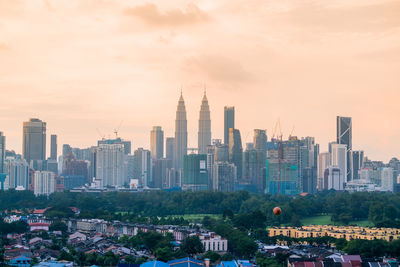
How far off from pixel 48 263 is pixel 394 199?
172ft

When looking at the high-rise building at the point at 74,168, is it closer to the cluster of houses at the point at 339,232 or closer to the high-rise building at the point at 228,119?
the high-rise building at the point at 228,119

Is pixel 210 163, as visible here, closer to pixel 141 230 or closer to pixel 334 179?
pixel 334 179

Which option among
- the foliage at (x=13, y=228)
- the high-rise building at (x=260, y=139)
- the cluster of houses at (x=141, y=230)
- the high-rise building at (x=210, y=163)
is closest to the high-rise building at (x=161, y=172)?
the high-rise building at (x=210, y=163)

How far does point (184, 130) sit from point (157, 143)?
1055 cm

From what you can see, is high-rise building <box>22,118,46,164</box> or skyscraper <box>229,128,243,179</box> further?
high-rise building <box>22,118,46,164</box>

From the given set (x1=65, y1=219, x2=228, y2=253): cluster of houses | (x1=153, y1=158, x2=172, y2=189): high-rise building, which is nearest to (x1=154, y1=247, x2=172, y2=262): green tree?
(x1=65, y1=219, x2=228, y2=253): cluster of houses

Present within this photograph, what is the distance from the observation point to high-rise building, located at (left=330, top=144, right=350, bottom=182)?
162625mm

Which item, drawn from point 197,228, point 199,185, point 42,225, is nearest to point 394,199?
point 197,228

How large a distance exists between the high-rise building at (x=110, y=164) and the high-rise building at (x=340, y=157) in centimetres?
4410

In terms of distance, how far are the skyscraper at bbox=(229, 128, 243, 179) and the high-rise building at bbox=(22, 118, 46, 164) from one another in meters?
40.7

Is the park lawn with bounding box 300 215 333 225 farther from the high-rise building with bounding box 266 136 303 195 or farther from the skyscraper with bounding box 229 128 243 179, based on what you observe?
the skyscraper with bounding box 229 128 243 179

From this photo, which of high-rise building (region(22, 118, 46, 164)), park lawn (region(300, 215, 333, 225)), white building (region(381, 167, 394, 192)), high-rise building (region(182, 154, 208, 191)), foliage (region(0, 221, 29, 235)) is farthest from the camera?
high-rise building (region(22, 118, 46, 164))

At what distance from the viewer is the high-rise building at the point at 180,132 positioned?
617 ft

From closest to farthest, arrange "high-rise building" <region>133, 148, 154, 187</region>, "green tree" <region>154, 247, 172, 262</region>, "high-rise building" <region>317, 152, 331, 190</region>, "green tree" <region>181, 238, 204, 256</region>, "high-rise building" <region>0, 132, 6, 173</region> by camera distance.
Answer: "green tree" <region>154, 247, 172, 262</region>, "green tree" <region>181, 238, 204, 256</region>, "high-rise building" <region>0, 132, 6, 173</region>, "high-rise building" <region>317, 152, 331, 190</region>, "high-rise building" <region>133, 148, 154, 187</region>
